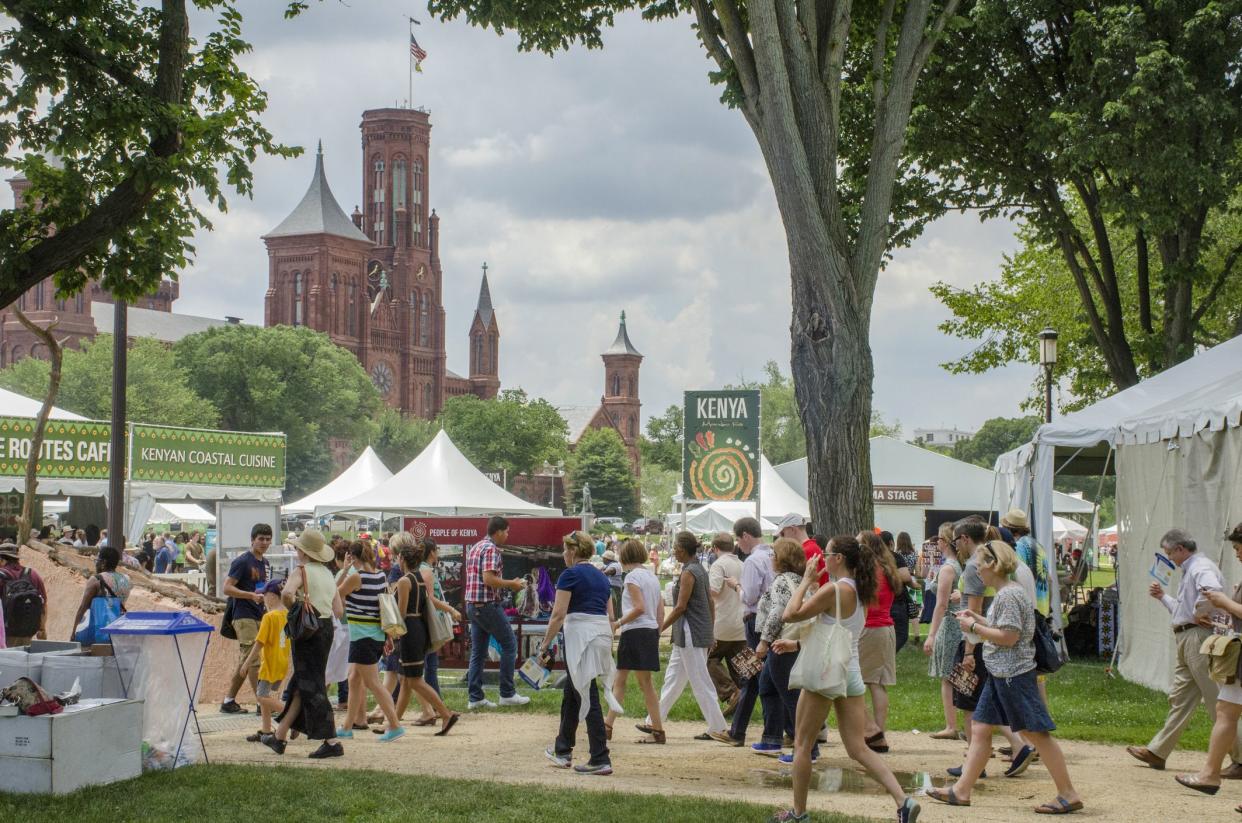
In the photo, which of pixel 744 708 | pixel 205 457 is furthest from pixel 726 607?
pixel 205 457

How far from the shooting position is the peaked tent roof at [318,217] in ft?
389

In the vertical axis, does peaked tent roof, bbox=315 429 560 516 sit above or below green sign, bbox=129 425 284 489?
below

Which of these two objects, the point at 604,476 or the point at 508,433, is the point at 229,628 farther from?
the point at 604,476

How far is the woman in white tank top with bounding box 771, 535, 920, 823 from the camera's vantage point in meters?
7.38

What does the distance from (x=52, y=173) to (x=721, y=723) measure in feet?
21.7

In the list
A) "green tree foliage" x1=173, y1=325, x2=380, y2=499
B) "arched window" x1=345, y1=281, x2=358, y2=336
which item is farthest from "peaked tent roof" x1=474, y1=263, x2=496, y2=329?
"green tree foliage" x1=173, y1=325, x2=380, y2=499

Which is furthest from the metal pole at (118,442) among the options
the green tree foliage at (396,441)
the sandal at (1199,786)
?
the green tree foliage at (396,441)

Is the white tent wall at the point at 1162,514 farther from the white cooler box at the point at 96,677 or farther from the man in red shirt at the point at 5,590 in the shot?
the man in red shirt at the point at 5,590

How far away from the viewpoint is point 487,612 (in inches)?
502

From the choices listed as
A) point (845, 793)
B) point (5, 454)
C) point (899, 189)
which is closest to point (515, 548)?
point (845, 793)

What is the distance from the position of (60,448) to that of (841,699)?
20.9m

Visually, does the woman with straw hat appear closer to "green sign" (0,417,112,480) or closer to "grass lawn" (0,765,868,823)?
"grass lawn" (0,765,868,823)

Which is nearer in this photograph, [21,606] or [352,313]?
[21,606]

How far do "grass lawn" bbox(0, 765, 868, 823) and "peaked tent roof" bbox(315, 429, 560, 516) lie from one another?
1706 cm
